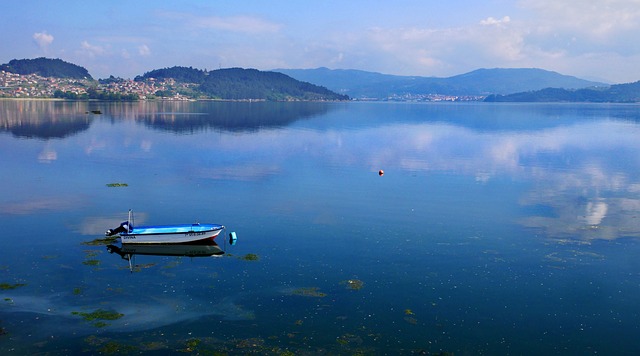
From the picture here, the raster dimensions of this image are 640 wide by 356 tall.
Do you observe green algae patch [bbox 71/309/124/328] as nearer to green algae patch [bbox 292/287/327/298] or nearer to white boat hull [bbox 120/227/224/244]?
green algae patch [bbox 292/287/327/298]

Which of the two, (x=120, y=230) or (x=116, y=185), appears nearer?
(x=120, y=230)

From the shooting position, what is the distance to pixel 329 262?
49844 millimetres

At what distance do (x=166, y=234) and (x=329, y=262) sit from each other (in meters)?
17.6

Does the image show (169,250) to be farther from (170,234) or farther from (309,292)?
(309,292)

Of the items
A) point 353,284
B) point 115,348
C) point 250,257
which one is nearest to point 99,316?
point 115,348

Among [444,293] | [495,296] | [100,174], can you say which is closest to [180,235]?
[444,293]

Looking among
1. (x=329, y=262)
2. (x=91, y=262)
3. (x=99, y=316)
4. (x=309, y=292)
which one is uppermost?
(x=329, y=262)

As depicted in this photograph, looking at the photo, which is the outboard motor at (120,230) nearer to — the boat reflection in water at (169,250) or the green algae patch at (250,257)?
the boat reflection in water at (169,250)

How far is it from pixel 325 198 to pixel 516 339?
143 feet

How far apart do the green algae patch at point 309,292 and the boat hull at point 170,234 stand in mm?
15984

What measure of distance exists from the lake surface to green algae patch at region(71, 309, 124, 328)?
15cm

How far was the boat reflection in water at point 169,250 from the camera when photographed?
5344cm

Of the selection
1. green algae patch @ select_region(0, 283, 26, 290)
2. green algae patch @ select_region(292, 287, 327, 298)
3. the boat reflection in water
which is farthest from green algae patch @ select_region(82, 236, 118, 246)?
green algae patch @ select_region(292, 287, 327, 298)

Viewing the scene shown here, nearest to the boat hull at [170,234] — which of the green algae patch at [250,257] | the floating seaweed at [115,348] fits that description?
the green algae patch at [250,257]
